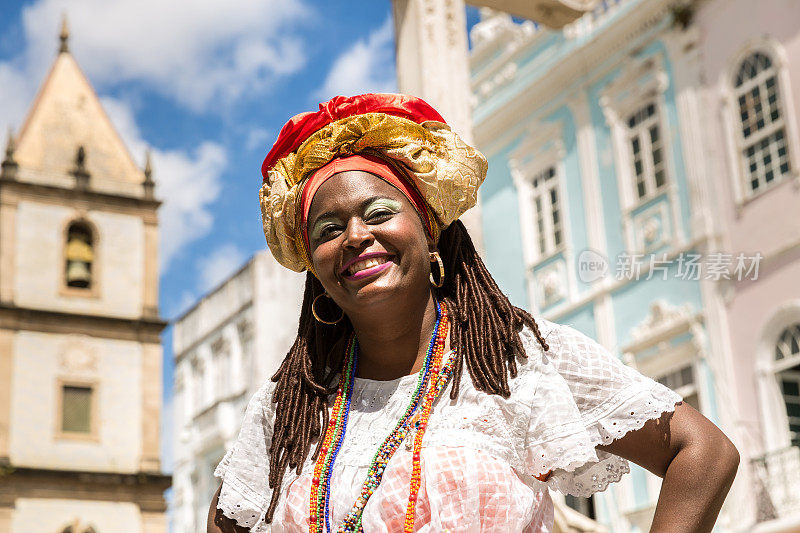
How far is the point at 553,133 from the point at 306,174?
13430mm

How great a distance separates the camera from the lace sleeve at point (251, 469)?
247cm

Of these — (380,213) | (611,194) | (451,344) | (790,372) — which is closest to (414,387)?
(451,344)

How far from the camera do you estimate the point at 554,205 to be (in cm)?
1562

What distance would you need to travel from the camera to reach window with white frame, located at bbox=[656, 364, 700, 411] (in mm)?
13211

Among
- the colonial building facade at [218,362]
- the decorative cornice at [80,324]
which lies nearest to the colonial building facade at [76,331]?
Answer: the decorative cornice at [80,324]

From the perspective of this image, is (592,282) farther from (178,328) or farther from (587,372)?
(178,328)

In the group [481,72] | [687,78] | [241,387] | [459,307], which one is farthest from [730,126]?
[241,387]

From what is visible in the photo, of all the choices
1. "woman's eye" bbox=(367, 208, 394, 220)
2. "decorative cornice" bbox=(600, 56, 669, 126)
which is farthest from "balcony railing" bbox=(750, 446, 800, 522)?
"woman's eye" bbox=(367, 208, 394, 220)

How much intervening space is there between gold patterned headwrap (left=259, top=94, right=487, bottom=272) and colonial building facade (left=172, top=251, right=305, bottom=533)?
21.7 metres

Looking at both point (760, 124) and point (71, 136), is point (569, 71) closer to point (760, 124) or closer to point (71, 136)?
point (760, 124)

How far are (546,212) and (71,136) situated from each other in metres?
17.0

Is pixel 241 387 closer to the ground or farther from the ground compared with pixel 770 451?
farther from the ground

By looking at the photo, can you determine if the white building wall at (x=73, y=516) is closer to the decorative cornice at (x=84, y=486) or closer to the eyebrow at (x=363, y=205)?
the decorative cornice at (x=84, y=486)

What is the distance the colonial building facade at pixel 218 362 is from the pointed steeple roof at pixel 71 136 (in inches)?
152
